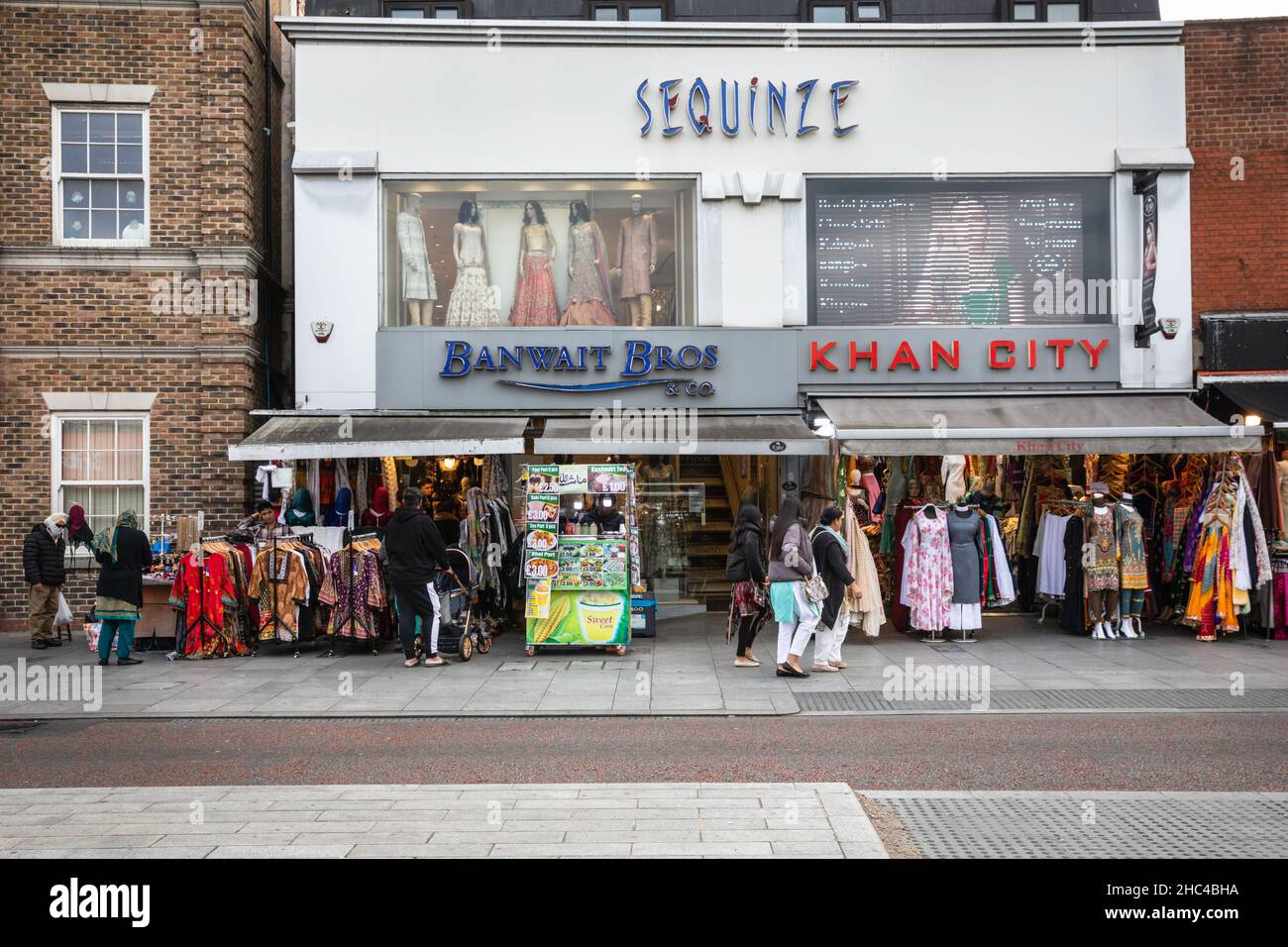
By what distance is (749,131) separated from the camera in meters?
14.7

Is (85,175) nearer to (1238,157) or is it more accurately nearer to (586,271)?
(586,271)

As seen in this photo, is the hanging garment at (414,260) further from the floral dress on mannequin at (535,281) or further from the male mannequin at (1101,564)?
the male mannequin at (1101,564)

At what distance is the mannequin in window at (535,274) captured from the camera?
1487 centimetres

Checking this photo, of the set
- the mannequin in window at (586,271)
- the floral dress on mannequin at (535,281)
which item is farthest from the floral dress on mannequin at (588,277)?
the floral dress on mannequin at (535,281)

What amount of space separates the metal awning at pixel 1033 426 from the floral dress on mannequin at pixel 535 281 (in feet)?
14.3

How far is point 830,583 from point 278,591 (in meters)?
6.77

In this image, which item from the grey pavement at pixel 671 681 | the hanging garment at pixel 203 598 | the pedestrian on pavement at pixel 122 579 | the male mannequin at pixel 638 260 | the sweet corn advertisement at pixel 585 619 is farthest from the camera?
the male mannequin at pixel 638 260

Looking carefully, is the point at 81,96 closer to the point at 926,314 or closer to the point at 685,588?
the point at 685,588

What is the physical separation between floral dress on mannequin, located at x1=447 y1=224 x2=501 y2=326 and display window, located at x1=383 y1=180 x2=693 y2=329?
0.01m

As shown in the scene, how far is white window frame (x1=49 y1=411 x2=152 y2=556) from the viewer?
1399 cm

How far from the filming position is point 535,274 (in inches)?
590

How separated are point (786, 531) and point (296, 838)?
640cm

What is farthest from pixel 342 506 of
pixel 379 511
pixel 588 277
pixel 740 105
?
pixel 740 105

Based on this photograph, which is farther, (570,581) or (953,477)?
(953,477)
